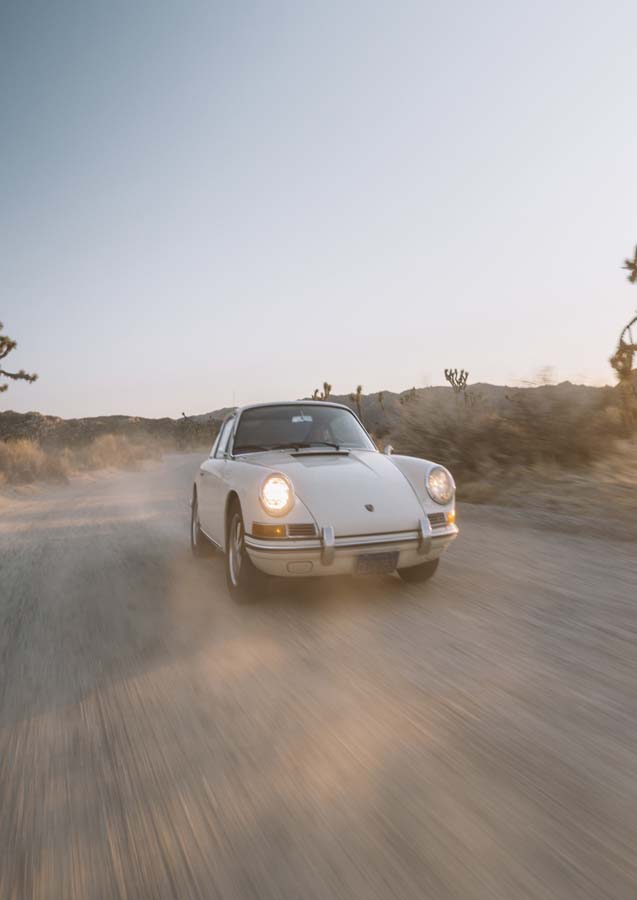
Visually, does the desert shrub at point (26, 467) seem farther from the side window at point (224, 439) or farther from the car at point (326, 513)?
the car at point (326, 513)

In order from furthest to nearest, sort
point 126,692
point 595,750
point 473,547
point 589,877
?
1. point 473,547
2. point 126,692
3. point 595,750
4. point 589,877

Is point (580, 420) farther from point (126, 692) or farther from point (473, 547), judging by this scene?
point (126, 692)

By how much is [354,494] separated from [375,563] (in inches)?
20.9

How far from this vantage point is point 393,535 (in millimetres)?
4617

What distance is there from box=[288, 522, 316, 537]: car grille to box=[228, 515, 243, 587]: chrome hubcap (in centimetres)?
63

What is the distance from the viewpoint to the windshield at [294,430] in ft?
19.7

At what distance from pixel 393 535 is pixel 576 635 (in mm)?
1362

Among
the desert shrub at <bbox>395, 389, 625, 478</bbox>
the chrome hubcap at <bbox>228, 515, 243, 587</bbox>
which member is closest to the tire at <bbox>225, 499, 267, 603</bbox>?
the chrome hubcap at <bbox>228, 515, 243, 587</bbox>

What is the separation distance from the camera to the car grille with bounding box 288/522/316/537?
4.46 metres

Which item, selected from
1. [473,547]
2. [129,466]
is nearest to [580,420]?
[473,547]

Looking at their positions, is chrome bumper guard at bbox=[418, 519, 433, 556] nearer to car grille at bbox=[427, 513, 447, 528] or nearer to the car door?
car grille at bbox=[427, 513, 447, 528]

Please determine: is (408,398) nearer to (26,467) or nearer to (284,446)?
(26,467)

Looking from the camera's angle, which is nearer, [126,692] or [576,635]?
[126,692]

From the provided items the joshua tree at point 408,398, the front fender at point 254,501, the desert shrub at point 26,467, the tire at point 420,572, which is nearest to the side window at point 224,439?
the front fender at point 254,501
